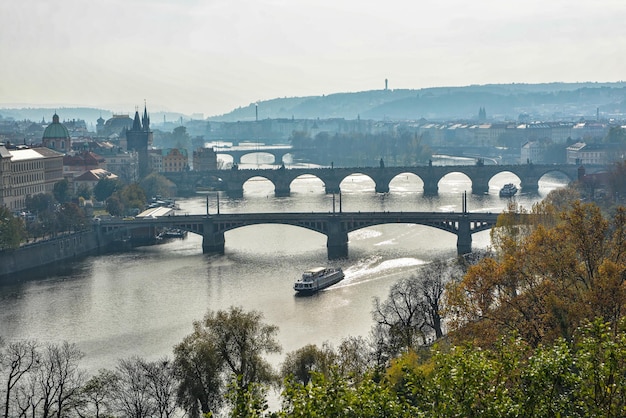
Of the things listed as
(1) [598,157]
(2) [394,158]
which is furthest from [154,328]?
(2) [394,158]

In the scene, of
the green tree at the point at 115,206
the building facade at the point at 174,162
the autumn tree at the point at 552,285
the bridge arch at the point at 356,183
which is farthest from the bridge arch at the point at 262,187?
the autumn tree at the point at 552,285

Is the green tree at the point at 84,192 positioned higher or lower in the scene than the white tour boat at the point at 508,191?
higher

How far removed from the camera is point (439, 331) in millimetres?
22547

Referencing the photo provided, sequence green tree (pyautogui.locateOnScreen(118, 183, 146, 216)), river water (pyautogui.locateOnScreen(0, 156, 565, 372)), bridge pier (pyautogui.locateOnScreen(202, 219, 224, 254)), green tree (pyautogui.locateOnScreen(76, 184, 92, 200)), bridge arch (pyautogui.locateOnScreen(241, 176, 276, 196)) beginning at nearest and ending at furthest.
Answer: river water (pyautogui.locateOnScreen(0, 156, 565, 372)) < bridge pier (pyautogui.locateOnScreen(202, 219, 224, 254)) < green tree (pyautogui.locateOnScreen(118, 183, 146, 216)) < green tree (pyautogui.locateOnScreen(76, 184, 92, 200)) < bridge arch (pyautogui.locateOnScreen(241, 176, 276, 196))

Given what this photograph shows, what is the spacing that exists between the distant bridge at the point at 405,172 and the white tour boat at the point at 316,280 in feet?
101

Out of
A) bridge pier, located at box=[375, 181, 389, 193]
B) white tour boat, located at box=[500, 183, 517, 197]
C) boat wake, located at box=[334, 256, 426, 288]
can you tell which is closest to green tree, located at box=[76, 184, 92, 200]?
A: bridge pier, located at box=[375, 181, 389, 193]

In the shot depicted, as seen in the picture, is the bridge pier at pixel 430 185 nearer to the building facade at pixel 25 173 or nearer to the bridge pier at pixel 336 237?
the building facade at pixel 25 173

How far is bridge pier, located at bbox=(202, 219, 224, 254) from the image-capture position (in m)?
40.2

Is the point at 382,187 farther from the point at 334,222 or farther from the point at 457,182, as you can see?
the point at 334,222

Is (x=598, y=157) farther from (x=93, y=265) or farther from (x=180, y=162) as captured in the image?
(x=93, y=265)

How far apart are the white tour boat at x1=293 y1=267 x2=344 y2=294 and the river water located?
28 centimetres

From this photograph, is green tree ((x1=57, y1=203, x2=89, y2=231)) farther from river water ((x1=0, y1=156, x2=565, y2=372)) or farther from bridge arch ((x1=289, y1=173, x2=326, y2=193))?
bridge arch ((x1=289, y1=173, x2=326, y2=193))

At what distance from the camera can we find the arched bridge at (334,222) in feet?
127

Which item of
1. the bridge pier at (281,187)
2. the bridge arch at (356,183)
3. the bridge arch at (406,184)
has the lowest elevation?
the bridge arch at (406,184)
